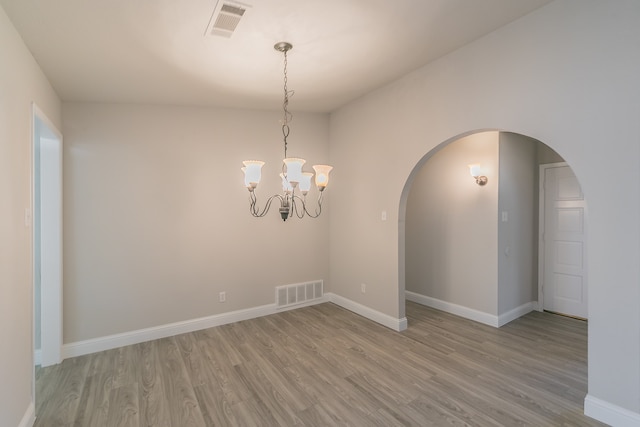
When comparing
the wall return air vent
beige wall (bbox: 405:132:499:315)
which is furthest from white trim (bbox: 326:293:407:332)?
beige wall (bbox: 405:132:499:315)

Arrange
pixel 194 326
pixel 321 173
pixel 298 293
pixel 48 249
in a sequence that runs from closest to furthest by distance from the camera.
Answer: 1. pixel 321 173
2. pixel 48 249
3. pixel 194 326
4. pixel 298 293

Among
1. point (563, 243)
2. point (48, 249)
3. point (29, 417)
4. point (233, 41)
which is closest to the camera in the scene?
point (29, 417)

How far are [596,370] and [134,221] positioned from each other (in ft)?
14.6

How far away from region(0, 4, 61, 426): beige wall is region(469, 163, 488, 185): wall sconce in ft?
14.6

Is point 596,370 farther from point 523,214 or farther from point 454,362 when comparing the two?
point 523,214

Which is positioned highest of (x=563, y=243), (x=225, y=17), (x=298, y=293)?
(x=225, y=17)

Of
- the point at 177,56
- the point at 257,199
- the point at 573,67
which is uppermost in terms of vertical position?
the point at 177,56

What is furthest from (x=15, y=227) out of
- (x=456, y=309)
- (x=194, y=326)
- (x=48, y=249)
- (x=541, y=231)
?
(x=541, y=231)

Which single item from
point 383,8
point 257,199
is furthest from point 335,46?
point 257,199

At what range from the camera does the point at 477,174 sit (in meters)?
4.09

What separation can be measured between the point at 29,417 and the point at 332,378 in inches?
88.5

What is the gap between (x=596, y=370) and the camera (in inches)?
86.7

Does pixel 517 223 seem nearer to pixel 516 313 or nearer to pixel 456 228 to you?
pixel 456 228

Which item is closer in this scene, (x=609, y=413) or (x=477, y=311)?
(x=609, y=413)
